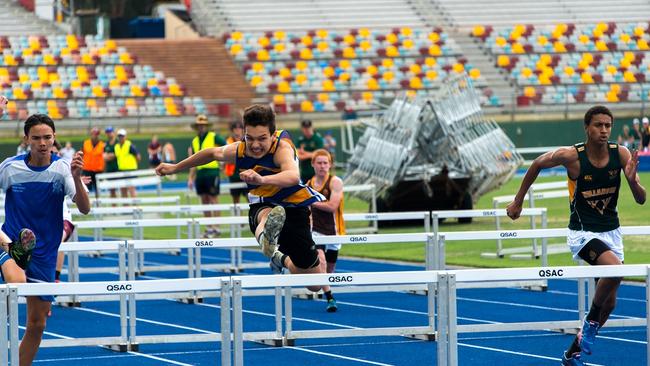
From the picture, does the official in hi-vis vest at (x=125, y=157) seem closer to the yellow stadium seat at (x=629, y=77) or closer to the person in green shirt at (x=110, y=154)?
the person in green shirt at (x=110, y=154)

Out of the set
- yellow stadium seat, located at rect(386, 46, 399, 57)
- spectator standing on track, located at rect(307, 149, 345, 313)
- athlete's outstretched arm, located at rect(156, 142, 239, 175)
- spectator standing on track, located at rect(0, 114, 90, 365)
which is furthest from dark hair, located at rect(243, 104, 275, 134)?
yellow stadium seat, located at rect(386, 46, 399, 57)

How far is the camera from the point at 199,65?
4653cm

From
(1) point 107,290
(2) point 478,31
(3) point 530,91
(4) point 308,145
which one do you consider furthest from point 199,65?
(1) point 107,290

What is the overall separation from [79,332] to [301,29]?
3852 centimetres

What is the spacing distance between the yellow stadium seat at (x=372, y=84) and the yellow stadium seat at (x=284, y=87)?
2.78m

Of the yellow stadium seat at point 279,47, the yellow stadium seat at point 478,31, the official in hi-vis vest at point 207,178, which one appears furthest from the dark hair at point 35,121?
the yellow stadium seat at point 478,31

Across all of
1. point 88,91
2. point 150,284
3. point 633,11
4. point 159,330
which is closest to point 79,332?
point 159,330

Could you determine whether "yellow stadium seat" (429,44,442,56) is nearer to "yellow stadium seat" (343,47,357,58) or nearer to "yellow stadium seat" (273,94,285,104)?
"yellow stadium seat" (343,47,357,58)

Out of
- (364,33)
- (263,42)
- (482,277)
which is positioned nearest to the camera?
(482,277)

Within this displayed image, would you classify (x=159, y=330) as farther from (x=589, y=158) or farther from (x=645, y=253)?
(x=645, y=253)

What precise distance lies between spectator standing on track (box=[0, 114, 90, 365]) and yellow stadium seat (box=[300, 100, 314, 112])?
116 feet

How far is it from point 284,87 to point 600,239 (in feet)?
121

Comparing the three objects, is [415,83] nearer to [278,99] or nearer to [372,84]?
[372,84]

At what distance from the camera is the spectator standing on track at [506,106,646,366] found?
900 cm
